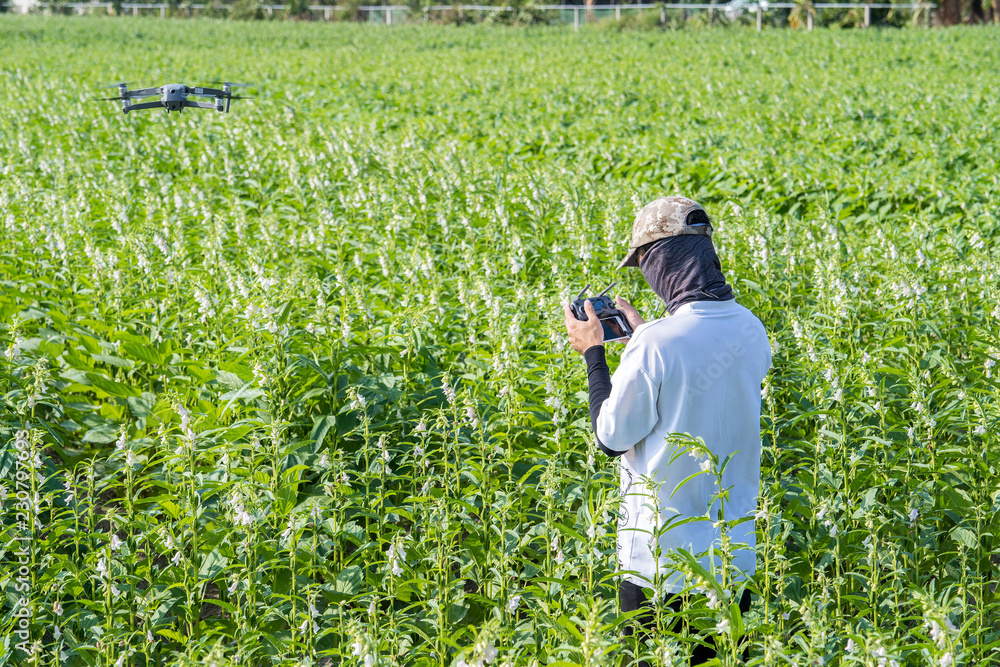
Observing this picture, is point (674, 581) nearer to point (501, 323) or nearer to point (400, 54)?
point (501, 323)

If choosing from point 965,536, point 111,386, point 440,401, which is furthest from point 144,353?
point 965,536

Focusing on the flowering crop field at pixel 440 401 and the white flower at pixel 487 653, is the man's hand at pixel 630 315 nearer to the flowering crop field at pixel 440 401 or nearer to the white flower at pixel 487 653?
the flowering crop field at pixel 440 401

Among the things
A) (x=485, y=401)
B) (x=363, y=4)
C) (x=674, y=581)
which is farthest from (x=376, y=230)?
(x=363, y=4)

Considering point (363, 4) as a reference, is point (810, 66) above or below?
below

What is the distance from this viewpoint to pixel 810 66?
A: 896 inches

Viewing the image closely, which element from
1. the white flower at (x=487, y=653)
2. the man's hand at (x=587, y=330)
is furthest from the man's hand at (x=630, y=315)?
the white flower at (x=487, y=653)

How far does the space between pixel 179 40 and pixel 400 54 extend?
11.6 metres

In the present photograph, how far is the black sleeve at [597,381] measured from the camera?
2.60 meters

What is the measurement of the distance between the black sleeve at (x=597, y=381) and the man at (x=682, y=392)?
1cm

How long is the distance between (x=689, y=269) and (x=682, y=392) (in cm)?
37

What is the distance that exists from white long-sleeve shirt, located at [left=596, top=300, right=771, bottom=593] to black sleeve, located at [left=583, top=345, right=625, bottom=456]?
0.10 metres

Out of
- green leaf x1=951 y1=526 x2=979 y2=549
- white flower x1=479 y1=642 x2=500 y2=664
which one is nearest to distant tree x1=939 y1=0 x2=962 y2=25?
green leaf x1=951 y1=526 x2=979 y2=549

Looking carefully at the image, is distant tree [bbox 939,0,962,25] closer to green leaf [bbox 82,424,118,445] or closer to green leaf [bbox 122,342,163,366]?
green leaf [bbox 122,342,163,366]

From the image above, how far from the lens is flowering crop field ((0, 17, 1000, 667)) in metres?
2.84
